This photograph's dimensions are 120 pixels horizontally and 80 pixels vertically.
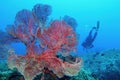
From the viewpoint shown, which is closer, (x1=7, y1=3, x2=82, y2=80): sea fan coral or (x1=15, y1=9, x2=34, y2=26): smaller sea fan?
(x1=7, y1=3, x2=82, y2=80): sea fan coral

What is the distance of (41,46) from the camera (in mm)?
4543

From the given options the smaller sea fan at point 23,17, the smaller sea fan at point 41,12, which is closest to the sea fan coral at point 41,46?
the smaller sea fan at point 23,17

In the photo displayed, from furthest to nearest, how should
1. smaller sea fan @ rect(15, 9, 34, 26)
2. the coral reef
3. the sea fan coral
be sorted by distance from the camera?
the coral reef → smaller sea fan @ rect(15, 9, 34, 26) → the sea fan coral

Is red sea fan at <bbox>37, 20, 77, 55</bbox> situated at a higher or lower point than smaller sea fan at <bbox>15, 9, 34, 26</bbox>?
lower

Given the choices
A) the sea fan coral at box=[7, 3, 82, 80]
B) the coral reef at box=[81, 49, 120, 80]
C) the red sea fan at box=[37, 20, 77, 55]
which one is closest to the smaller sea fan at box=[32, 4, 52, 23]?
the sea fan coral at box=[7, 3, 82, 80]

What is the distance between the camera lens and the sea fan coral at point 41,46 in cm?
450

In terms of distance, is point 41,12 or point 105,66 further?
point 105,66

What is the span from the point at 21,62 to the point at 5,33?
78 centimetres

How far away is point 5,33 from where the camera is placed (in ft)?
15.8

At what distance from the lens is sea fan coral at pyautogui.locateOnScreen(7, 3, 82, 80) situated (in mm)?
4504

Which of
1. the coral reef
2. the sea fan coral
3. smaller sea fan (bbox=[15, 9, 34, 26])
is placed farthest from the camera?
the coral reef

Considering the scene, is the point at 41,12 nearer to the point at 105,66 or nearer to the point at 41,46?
the point at 41,46

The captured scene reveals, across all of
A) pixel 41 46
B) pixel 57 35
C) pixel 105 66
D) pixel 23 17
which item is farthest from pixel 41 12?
pixel 105 66

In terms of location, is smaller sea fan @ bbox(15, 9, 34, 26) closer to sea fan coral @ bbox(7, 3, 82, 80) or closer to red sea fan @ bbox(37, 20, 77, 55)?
sea fan coral @ bbox(7, 3, 82, 80)
